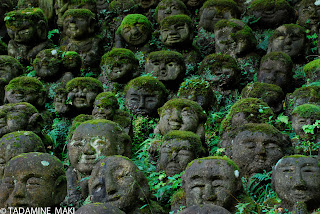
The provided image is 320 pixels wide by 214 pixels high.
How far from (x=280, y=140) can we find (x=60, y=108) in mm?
6165

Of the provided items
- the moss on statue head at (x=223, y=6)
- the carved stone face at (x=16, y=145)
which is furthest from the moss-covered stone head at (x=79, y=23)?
the carved stone face at (x=16, y=145)

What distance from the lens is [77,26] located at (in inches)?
652

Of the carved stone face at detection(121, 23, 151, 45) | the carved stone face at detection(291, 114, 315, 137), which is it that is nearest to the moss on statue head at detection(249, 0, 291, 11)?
the carved stone face at detection(121, 23, 151, 45)

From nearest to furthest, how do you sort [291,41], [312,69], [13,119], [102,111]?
[13,119]
[102,111]
[312,69]
[291,41]

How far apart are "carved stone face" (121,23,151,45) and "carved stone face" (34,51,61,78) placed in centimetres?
243

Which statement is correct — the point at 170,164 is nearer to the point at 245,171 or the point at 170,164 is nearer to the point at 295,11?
the point at 245,171

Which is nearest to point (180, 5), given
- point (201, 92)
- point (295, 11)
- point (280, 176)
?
point (295, 11)

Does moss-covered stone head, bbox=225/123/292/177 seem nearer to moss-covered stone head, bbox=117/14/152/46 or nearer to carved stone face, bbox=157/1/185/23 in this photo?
moss-covered stone head, bbox=117/14/152/46

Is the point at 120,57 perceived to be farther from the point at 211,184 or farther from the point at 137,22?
the point at 211,184

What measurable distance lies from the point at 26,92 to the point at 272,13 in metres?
8.30

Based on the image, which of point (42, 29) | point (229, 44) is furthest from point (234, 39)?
point (42, 29)

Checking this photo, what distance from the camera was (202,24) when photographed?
17.1m

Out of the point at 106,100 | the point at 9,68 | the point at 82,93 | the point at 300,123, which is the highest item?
the point at 300,123

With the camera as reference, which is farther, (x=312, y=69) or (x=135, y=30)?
(x=135, y=30)
